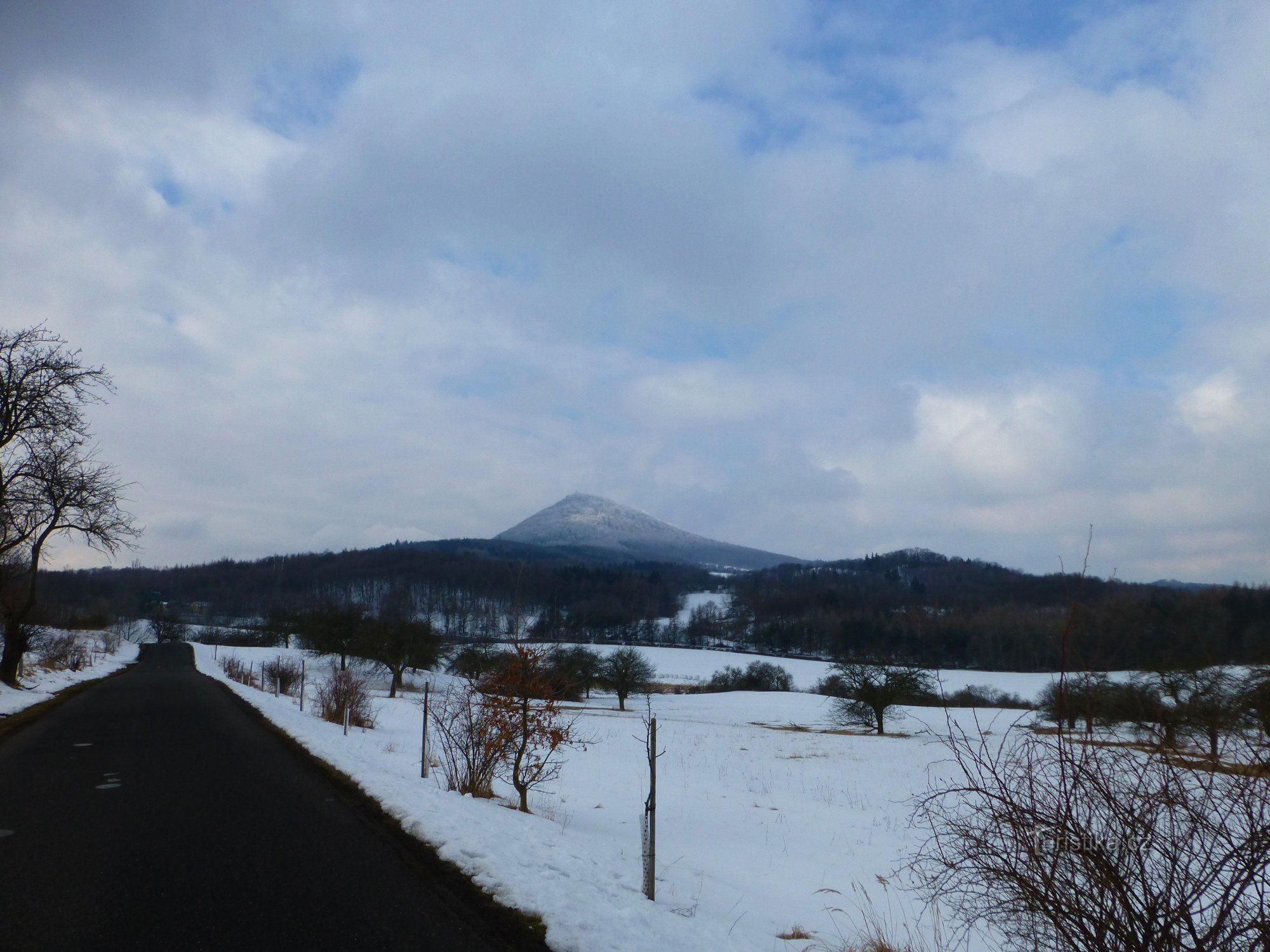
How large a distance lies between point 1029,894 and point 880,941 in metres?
3.31

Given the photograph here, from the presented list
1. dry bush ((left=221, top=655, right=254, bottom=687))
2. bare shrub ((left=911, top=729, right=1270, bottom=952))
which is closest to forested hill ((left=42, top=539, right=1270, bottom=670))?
dry bush ((left=221, top=655, right=254, bottom=687))

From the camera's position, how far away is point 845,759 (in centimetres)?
2678

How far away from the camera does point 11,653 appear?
73.9 feet

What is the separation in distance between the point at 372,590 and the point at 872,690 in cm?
11231

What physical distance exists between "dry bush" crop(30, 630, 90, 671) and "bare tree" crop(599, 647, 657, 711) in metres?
36.6

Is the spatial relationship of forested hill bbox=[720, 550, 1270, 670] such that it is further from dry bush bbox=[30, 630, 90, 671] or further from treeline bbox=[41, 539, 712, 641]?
dry bush bbox=[30, 630, 90, 671]

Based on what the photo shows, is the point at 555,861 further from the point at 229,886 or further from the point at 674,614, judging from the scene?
the point at 674,614

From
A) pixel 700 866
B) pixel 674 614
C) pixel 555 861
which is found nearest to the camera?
pixel 555 861

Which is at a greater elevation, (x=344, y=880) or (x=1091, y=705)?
(x=1091, y=705)

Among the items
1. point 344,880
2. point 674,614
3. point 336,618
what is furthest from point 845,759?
point 674,614

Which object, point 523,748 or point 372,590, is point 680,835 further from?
point 372,590

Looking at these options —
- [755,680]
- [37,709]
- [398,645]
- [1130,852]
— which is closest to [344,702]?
[37,709]

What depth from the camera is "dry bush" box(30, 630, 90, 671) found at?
35062 millimetres

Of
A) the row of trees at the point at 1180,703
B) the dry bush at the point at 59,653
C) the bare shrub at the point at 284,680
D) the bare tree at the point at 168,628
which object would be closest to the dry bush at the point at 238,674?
the bare shrub at the point at 284,680
